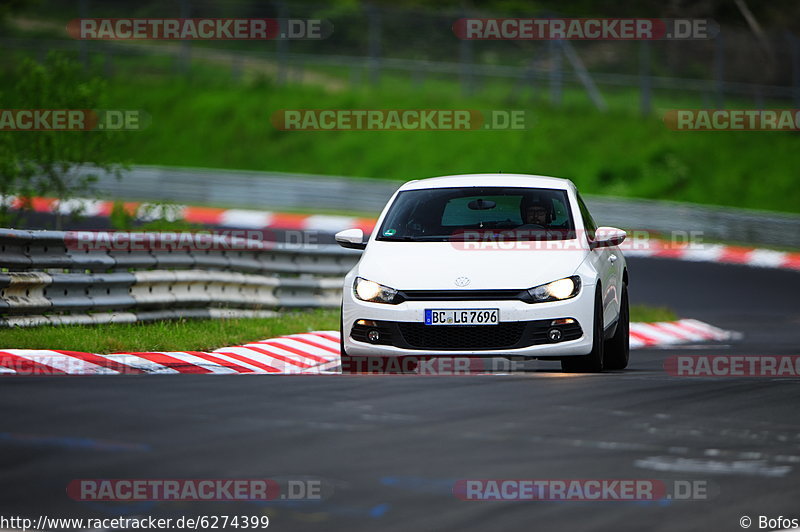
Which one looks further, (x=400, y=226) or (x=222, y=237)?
(x=222, y=237)

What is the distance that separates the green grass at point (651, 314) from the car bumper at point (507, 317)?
884 centimetres

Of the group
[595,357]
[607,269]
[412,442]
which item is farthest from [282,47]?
[412,442]

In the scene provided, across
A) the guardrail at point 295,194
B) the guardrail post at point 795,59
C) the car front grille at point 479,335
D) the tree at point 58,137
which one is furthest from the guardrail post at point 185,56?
the car front grille at point 479,335

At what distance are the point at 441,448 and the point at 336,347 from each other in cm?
619

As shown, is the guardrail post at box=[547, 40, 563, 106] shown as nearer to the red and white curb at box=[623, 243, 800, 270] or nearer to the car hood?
the red and white curb at box=[623, 243, 800, 270]

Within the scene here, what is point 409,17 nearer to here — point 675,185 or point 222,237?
point 675,185

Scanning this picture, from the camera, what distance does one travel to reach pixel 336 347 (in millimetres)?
13352

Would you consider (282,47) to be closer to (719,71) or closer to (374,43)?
Result: (374,43)

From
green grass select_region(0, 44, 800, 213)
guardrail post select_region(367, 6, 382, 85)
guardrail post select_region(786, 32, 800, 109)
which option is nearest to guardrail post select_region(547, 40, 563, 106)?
green grass select_region(0, 44, 800, 213)

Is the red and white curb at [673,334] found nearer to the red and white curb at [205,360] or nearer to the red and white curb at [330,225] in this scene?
the red and white curb at [205,360]

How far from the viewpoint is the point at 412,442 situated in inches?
289

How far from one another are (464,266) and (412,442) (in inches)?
129

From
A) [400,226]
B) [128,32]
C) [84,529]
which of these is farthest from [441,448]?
[128,32]

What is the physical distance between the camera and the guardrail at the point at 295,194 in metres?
32.1
